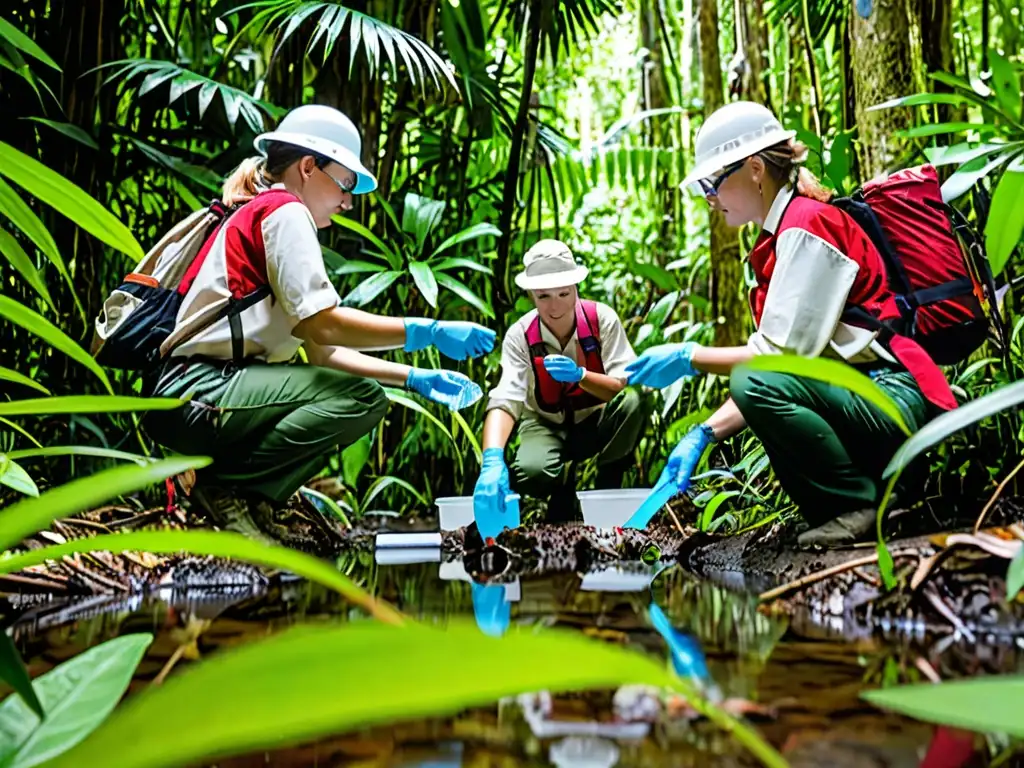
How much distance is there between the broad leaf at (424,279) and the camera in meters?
2.77

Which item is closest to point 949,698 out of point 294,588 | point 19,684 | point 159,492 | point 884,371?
point 19,684

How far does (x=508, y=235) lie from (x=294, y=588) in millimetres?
1913

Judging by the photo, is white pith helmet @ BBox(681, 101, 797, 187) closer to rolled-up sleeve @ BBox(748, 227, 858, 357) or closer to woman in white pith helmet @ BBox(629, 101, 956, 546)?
woman in white pith helmet @ BBox(629, 101, 956, 546)

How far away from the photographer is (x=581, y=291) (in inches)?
143

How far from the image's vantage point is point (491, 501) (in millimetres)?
2109

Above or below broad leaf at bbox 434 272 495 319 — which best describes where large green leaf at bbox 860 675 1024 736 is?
below

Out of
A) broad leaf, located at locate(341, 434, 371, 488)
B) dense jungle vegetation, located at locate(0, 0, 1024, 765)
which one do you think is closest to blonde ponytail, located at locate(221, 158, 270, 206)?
dense jungle vegetation, located at locate(0, 0, 1024, 765)

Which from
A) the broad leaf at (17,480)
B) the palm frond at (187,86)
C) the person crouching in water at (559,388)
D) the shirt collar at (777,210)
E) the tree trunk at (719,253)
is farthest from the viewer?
the tree trunk at (719,253)

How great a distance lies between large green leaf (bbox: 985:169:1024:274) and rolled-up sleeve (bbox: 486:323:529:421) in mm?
1625

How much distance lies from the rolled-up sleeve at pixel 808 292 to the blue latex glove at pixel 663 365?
0.97 ft

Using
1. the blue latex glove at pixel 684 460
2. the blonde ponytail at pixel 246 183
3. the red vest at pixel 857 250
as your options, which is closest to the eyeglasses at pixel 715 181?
the red vest at pixel 857 250

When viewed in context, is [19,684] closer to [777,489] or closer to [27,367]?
[777,489]

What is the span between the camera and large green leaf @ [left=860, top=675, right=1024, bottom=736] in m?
0.30

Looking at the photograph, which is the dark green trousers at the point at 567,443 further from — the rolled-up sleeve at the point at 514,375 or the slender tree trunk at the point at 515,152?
the slender tree trunk at the point at 515,152
